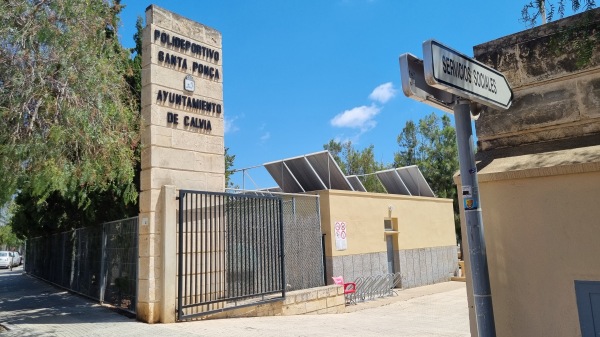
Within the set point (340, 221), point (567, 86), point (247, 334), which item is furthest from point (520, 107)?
point (340, 221)

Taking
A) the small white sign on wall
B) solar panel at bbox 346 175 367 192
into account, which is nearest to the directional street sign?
the small white sign on wall

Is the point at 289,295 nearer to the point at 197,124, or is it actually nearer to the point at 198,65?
the point at 197,124

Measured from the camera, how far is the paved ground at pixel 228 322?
8148 mm

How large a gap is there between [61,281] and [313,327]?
35.5 feet

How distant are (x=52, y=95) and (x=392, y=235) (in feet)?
45.4

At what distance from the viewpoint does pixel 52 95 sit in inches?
293

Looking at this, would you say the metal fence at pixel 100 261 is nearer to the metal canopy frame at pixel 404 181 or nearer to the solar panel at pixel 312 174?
the solar panel at pixel 312 174

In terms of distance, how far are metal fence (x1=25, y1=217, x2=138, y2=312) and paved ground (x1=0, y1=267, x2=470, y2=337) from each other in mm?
375

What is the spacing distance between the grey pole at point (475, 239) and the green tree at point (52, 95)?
6194mm

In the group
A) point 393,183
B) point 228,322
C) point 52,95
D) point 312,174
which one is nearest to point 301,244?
point 312,174

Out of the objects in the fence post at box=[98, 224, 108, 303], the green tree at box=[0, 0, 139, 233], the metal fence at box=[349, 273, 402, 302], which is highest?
the green tree at box=[0, 0, 139, 233]

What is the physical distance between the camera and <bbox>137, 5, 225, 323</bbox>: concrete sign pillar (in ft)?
29.5

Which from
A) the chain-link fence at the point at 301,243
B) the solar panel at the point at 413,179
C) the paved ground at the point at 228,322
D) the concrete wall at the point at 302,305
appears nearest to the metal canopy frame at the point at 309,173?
the chain-link fence at the point at 301,243

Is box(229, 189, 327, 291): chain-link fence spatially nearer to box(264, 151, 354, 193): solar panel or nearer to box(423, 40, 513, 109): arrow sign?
box(264, 151, 354, 193): solar panel
